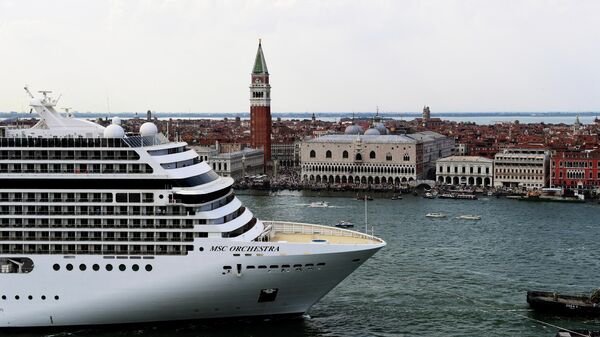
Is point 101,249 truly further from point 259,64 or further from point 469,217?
point 259,64

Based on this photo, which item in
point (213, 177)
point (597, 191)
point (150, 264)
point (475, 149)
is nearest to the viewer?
point (150, 264)

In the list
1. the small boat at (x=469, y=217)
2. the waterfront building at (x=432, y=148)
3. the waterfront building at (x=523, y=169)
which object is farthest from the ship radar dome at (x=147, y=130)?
the waterfront building at (x=432, y=148)

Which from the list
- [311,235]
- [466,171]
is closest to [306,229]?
[311,235]

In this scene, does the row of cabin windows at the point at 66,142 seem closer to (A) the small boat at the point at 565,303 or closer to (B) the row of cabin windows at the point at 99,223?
(B) the row of cabin windows at the point at 99,223

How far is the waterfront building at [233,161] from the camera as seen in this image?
55000mm

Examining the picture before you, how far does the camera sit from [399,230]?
3266cm

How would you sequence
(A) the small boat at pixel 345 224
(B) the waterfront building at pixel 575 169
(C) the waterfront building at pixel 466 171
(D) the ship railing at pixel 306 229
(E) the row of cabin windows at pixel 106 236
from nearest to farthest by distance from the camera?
(E) the row of cabin windows at pixel 106 236 → (D) the ship railing at pixel 306 229 → (A) the small boat at pixel 345 224 → (B) the waterfront building at pixel 575 169 → (C) the waterfront building at pixel 466 171

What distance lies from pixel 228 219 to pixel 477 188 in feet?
114

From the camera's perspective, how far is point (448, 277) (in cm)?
2328

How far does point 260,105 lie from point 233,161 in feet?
19.0

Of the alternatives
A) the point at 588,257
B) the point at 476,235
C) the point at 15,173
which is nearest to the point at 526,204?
the point at 476,235

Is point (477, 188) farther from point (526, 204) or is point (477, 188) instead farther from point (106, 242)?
point (106, 242)

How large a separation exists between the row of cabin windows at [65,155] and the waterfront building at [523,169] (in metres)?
37.0

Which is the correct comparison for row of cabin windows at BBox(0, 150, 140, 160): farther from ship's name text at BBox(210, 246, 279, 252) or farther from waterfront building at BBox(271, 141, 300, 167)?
waterfront building at BBox(271, 141, 300, 167)
